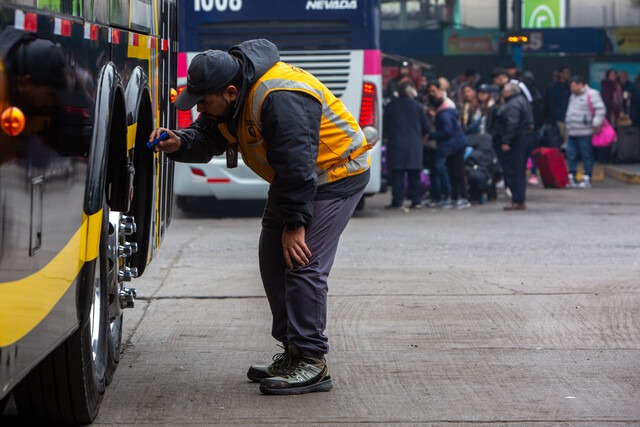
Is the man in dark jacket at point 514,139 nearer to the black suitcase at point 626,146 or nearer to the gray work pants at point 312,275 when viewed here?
the black suitcase at point 626,146

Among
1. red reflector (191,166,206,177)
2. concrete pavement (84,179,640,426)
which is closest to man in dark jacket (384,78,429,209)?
red reflector (191,166,206,177)

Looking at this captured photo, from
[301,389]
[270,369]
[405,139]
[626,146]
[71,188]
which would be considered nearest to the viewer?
[71,188]

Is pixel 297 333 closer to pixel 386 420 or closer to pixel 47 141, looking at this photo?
pixel 386 420

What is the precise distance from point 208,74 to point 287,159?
1.52ft

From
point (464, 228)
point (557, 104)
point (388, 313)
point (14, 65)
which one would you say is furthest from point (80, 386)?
point (557, 104)

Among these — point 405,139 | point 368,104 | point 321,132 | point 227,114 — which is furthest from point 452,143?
point 227,114

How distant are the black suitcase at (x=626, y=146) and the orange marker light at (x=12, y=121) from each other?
20.8 metres

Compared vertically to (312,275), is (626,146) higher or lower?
higher

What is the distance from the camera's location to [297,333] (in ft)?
17.7

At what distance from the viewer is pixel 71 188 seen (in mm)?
3750

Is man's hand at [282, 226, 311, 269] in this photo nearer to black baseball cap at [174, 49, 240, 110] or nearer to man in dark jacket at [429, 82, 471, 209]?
black baseball cap at [174, 49, 240, 110]

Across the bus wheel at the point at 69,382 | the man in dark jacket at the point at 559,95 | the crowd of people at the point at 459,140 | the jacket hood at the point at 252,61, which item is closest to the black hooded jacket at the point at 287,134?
the jacket hood at the point at 252,61

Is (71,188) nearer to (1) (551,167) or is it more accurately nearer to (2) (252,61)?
(2) (252,61)

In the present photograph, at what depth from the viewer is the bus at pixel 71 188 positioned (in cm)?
313
